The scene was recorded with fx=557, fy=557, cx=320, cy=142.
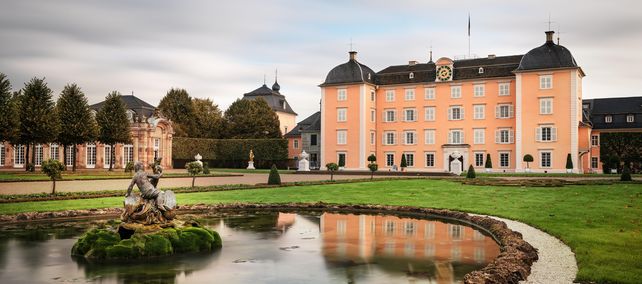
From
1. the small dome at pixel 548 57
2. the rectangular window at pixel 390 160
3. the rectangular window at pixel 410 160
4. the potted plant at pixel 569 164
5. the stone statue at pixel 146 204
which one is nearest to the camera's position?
the stone statue at pixel 146 204

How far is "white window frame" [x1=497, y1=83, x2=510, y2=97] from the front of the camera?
53312 millimetres

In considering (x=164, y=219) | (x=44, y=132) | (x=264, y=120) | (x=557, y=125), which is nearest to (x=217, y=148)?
(x=264, y=120)

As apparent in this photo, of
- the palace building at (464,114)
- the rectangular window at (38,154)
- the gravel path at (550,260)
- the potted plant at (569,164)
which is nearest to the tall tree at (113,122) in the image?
the rectangular window at (38,154)

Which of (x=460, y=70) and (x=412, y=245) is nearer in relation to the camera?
(x=412, y=245)

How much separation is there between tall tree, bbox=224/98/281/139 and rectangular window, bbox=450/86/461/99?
24891 mm

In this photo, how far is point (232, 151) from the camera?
6550 cm

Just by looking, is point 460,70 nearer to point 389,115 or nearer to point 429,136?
point 429,136

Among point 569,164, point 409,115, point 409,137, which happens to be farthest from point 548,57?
point 409,137

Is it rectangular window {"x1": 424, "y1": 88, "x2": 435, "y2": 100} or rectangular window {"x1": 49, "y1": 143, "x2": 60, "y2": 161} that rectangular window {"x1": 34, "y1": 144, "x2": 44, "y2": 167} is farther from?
rectangular window {"x1": 424, "y1": 88, "x2": 435, "y2": 100}

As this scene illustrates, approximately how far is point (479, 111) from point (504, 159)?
5291mm

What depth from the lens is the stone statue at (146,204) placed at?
456 inches

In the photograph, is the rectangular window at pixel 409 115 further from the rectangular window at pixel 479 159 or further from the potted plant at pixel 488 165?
the potted plant at pixel 488 165

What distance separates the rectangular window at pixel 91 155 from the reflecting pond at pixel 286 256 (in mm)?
43895

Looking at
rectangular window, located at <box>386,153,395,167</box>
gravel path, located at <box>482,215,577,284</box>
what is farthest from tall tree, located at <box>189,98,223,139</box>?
gravel path, located at <box>482,215,577,284</box>
